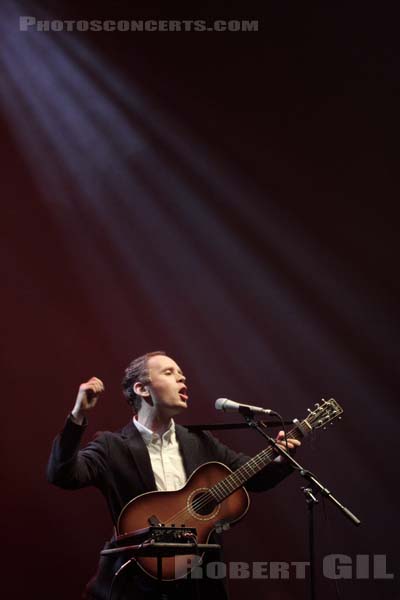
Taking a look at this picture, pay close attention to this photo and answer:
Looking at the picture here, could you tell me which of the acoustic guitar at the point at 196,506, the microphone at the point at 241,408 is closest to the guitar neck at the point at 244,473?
the acoustic guitar at the point at 196,506

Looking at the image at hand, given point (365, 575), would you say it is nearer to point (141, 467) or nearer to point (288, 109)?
point (141, 467)

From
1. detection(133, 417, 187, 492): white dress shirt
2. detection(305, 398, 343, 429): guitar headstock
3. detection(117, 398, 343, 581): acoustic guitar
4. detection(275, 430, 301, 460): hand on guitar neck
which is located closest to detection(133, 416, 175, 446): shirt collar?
detection(133, 417, 187, 492): white dress shirt

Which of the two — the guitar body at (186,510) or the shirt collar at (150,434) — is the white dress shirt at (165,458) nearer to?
the shirt collar at (150,434)

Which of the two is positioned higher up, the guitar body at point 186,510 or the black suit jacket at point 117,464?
Answer: the black suit jacket at point 117,464

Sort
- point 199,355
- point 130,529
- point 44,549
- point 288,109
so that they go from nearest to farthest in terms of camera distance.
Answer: point 130,529 → point 44,549 → point 199,355 → point 288,109

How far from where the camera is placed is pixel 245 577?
15.6ft

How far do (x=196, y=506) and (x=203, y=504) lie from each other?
38mm

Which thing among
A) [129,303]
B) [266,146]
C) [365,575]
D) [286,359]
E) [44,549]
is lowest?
[365,575]

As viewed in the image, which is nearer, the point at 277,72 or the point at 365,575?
the point at 365,575

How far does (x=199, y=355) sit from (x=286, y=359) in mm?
573

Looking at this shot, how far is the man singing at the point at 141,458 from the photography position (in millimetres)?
3568

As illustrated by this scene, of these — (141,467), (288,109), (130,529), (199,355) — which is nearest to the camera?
(130,529)

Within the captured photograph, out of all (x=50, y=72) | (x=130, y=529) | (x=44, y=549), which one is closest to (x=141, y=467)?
(x=130, y=529)

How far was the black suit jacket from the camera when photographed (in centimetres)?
357
